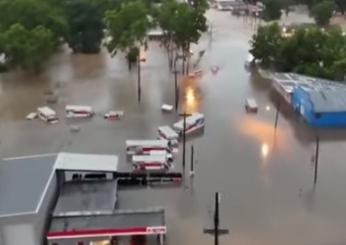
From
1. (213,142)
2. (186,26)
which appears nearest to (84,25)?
(186,26)

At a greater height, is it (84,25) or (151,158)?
(84,25)

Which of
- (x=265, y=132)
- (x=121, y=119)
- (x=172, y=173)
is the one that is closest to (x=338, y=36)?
(x=265, y=132)

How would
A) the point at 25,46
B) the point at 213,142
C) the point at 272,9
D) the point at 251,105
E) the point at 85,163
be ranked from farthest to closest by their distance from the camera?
1. the point at 272,9
2. the point at 25,46
3. the point at 251,105
4. the point at 213,142
5. the point at 85,163

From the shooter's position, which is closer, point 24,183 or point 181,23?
point 24,183

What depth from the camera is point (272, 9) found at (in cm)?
2508

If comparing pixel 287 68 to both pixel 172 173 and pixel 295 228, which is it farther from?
pixel 295 228

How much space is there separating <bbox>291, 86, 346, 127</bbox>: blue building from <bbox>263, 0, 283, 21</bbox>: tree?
39.2ft

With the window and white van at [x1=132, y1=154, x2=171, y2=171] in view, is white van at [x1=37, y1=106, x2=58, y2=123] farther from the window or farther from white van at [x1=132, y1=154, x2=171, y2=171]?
the window

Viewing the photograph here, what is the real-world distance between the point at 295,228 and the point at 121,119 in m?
5.68

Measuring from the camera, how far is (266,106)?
14109 millimetres

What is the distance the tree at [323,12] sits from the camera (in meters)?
23.9

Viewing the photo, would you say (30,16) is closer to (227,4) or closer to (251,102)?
(251,102)

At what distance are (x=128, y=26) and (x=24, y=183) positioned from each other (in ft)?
28.1

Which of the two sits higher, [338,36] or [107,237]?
[338,36]
